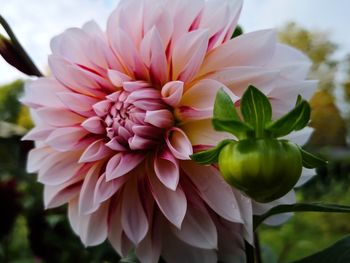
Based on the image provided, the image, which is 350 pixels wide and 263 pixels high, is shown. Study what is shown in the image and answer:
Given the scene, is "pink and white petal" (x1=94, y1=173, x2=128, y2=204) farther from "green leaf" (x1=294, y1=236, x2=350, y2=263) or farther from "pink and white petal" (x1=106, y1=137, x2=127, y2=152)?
"green leaf" (x1=294, y1=236, x2=350, y2=263)

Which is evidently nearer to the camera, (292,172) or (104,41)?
(292,172)

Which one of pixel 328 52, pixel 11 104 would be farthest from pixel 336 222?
pixel 11 104

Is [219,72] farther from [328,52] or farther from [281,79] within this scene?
[328,52]

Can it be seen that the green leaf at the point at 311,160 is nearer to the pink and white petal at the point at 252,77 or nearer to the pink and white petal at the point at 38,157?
the pink and white petal at the point at 252,77

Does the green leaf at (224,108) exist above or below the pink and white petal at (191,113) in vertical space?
above

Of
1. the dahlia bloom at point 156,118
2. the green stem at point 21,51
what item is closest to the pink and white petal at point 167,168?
the dahlia bloom at point 156,118

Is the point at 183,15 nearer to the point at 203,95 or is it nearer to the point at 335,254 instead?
the point at 203,95

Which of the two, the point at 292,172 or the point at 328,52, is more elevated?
the point at 292,172
